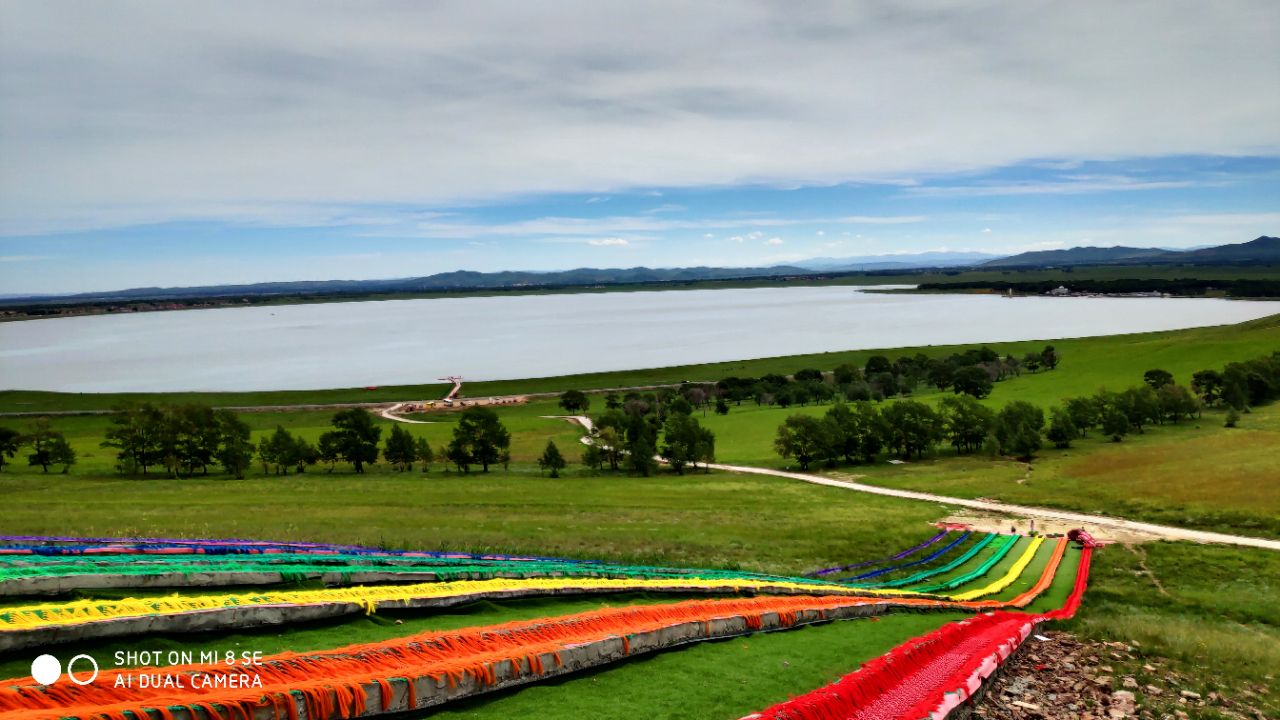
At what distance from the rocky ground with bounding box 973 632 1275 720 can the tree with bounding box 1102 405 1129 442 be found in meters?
63.1

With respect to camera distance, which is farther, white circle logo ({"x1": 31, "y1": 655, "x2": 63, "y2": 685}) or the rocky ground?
the rocky ground

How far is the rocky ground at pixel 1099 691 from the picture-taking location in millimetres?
12609

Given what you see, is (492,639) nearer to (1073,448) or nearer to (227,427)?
(227,427)

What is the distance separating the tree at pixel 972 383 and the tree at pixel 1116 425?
30.3 meters

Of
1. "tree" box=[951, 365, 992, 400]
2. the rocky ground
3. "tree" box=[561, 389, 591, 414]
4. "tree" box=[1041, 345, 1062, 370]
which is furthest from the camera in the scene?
"tree" box=[1041, 345, 1062, 370]

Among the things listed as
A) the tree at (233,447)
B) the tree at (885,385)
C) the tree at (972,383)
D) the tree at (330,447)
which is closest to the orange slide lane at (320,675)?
→ the tree at (233,447)

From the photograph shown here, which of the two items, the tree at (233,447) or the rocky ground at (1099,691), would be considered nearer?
the rocky ground at (1099,691)

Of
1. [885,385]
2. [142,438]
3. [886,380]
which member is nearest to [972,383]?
[885,385]

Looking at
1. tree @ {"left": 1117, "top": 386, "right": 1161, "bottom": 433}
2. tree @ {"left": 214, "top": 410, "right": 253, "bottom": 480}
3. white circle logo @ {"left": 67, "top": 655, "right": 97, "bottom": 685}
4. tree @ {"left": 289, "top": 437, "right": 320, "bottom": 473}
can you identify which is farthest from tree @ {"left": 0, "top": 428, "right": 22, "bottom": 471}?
tree @ {"left": 1117, "top": 386, "right": 1161, "bottom": 433}

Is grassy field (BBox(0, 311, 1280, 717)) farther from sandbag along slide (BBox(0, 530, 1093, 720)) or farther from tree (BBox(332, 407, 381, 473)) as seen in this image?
tree (BBox(332, 407, 381, 473))

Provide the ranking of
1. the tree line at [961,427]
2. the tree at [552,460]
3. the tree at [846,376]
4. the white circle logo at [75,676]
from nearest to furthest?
the white circle logo at [75,676]
the tree at [552,460]
the tree line at [961,427]
the tree at [846,376]

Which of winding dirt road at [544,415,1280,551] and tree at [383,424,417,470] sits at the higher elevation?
tree at [383,424,417,470]

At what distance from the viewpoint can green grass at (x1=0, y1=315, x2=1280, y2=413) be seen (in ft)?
372

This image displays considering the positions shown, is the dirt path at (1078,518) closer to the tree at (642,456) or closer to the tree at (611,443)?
the tree at (642,456)
